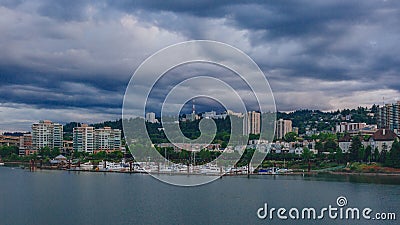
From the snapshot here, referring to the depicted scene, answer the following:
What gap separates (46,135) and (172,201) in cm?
3236

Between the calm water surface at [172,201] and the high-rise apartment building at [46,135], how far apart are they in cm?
2439

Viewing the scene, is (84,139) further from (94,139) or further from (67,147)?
(67,147)

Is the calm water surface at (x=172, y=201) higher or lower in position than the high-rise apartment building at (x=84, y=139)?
lower

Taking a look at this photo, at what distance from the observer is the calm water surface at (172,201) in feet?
35.1

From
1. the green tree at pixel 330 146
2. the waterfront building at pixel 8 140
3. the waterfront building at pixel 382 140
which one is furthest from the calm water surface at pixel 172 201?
the waterfront building at pixel 8 140

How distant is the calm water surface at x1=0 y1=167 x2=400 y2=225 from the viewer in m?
10.7

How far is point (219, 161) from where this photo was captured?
25375 mm

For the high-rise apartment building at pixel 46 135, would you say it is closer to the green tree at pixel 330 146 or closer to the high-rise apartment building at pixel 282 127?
the high-rise apartment building at pixel 282 127

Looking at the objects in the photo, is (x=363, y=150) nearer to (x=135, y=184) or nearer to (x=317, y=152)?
(x=317, y=152)

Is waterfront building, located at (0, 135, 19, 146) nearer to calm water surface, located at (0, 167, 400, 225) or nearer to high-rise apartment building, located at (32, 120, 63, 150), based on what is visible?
high-rise apartment building, located at (32, 120, 63, 150)

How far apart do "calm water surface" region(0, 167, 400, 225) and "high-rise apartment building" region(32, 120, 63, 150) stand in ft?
80.0

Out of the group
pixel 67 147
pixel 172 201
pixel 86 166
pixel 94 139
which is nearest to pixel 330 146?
pixel 86 166

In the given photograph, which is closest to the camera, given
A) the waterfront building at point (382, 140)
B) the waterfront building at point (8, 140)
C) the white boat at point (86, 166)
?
the waterfront building at point (382, 140)

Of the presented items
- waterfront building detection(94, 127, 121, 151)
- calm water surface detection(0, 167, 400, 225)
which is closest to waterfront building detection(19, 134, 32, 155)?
waterfront building detection(94, 127, 121, 151)
